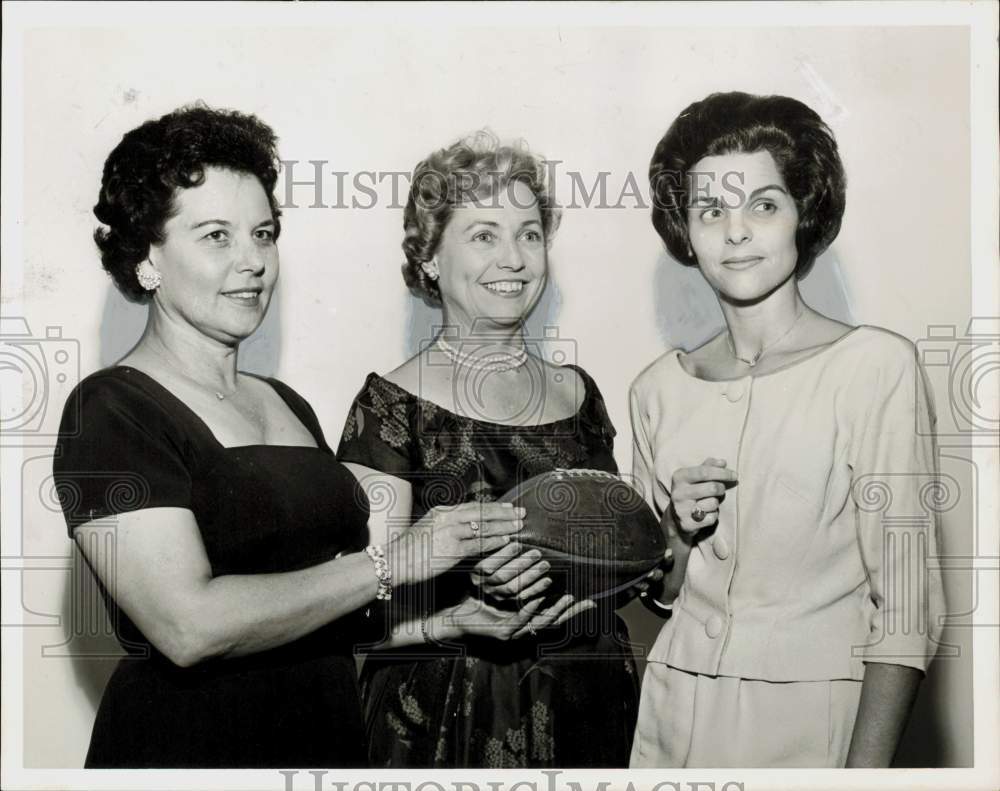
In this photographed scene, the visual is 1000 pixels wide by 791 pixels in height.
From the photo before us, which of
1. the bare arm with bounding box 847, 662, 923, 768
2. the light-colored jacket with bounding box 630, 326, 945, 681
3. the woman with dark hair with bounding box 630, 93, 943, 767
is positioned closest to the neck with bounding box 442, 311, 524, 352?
the woman with dark hair with bounding box 630, 93, 943, 767

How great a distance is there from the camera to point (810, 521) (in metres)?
2.50

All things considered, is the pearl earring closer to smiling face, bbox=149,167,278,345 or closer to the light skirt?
smiling face, bbox=149,167,278,345

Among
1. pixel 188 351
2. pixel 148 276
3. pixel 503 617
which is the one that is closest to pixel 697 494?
pixel 503 617

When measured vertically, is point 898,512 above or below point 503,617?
above

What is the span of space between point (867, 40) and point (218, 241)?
1544 mm

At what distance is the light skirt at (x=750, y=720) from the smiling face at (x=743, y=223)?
2.78 feet

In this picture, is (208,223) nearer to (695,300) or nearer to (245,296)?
(245,296)

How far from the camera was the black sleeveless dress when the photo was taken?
7.66 feet

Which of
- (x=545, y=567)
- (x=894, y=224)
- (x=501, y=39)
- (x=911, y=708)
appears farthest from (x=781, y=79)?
(x=911, y=708)

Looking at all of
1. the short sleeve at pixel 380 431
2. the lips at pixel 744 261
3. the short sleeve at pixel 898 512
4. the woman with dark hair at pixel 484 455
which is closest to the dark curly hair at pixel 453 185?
the woman with dark hair at pixel 484 455

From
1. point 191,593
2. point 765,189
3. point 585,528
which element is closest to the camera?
point 191,593

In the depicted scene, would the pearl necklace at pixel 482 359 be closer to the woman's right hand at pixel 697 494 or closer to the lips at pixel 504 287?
the lips at pixel 504 287

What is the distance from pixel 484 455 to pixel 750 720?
814mm

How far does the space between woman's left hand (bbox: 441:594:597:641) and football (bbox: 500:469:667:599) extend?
0.20 feet
